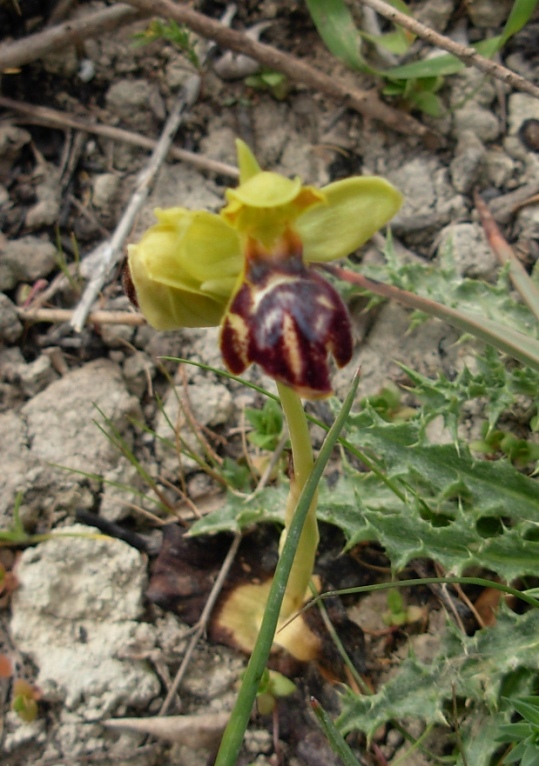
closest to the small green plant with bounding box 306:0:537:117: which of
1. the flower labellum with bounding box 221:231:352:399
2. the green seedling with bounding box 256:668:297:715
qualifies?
the flower labellum with bounding box 221:231:352:399

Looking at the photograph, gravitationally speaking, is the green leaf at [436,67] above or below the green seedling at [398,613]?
above

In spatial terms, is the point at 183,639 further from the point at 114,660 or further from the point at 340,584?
the point at 340,584

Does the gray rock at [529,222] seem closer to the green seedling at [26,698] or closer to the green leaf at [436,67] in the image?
the green leaf at [436,67]

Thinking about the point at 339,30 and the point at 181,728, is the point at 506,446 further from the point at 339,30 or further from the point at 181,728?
the point at 339,30

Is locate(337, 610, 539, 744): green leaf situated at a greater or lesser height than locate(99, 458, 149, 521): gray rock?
greater

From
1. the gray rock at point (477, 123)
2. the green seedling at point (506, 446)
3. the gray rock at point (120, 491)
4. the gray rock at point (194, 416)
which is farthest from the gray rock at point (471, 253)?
the gray rock at point (120, 491)

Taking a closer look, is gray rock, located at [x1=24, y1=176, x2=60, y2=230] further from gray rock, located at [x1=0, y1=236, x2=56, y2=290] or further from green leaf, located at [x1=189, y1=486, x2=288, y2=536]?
green leaf, located at [x1=189, y1=486, x2=288, y2=536]
